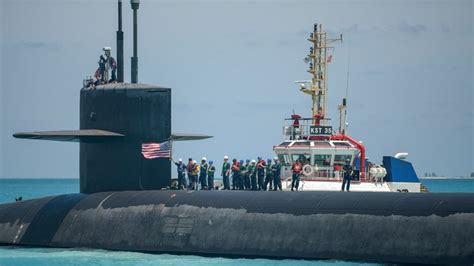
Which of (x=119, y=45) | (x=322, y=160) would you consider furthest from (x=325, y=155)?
(x=119, y=45)

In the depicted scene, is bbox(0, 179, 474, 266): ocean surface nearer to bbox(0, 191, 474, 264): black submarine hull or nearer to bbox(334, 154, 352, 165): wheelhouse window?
bbox(0, 191, 474, 264): black submarine hull

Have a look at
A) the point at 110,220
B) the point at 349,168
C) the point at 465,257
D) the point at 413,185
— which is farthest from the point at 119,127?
the point at 465,257

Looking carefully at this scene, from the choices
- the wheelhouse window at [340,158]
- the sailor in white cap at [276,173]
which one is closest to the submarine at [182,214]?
the sailor in white cap at [276,173]

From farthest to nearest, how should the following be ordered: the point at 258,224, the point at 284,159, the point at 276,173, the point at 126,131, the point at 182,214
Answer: the point at 284,159 < the point at 276,173 < the point at 126,131 < the point at 182,214 < the point at 258,224

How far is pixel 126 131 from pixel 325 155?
7.13 metres

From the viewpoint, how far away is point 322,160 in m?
33.5

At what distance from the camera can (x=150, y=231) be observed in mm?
28406

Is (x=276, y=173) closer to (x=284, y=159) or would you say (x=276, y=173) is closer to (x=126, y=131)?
(x=284, y=159)

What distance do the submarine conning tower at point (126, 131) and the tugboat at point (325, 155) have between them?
4.80 m

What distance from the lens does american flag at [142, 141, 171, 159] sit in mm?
30625

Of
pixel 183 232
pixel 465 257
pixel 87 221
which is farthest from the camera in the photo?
pixel 87 221

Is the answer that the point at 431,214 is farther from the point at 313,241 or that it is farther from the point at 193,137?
the point at 193,137

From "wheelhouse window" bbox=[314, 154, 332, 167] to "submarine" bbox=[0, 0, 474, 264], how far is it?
4.10 metres

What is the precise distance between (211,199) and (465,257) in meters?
8.57
